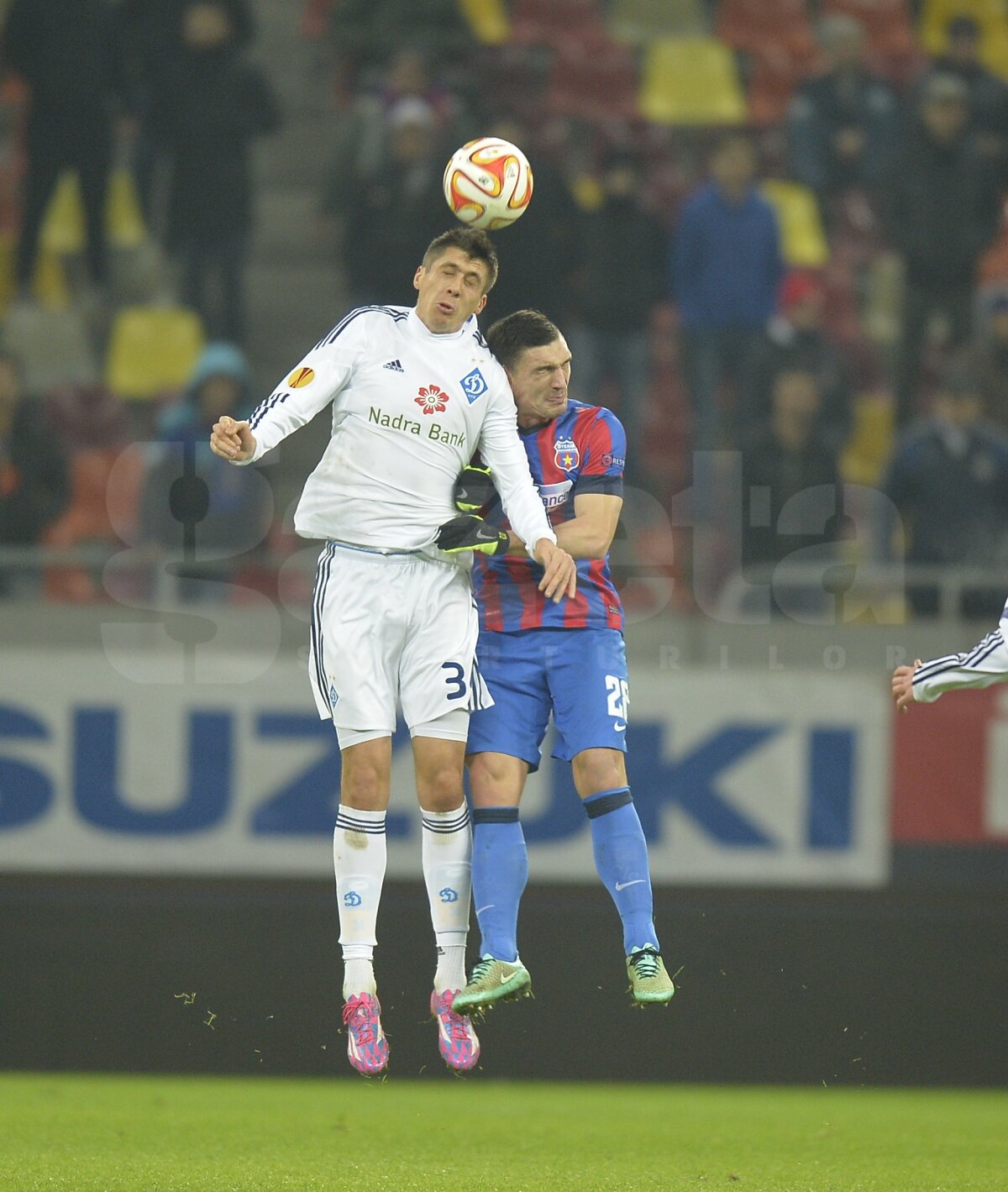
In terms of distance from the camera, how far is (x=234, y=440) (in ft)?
17.5

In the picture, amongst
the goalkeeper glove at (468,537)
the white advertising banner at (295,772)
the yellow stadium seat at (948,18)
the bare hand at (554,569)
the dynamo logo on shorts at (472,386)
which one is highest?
the yellow stadium seat at (948,18)

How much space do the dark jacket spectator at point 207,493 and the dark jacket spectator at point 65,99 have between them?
2.28 metres

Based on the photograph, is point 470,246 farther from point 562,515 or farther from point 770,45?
point 770,45

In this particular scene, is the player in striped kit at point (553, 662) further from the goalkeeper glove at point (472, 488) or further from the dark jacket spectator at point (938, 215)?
the dark jacket spectator at point (938, 215)

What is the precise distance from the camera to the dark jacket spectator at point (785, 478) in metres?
8.84

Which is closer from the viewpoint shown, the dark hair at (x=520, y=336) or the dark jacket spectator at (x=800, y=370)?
the dark hair at (x=520, y=336)

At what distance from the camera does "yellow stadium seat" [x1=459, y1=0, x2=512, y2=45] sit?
12.2 metres

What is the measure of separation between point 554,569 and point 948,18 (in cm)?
854

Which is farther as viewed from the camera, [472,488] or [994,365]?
[994,365]

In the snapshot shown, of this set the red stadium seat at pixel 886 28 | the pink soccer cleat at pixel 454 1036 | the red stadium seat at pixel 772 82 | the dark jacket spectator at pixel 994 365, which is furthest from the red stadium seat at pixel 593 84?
the pink soccer cleat at pixel 454 1036

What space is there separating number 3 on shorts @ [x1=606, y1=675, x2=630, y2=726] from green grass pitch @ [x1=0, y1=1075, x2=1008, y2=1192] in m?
1.43

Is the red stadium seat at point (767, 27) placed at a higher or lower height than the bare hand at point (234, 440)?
higher

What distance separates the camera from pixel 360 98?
1135cm

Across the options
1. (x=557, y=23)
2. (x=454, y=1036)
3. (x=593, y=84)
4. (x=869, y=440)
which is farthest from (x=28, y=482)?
(x=557, y=23)
